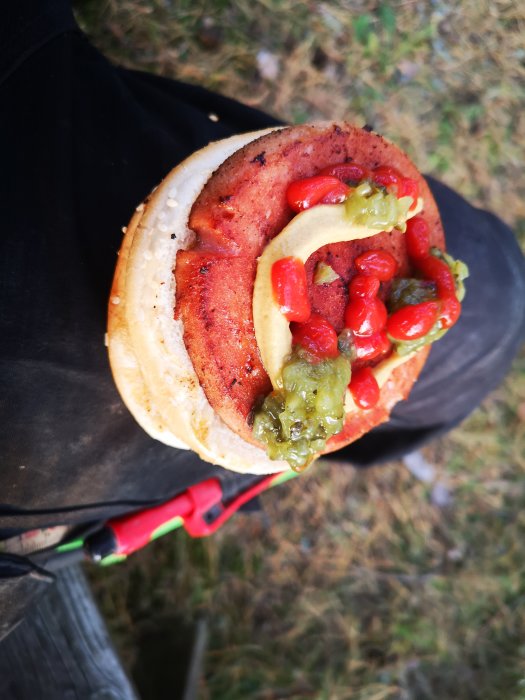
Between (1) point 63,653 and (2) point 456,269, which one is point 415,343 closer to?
(2) point 456,269

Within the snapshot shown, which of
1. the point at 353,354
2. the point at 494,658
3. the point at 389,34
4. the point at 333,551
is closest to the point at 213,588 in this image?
the point at 333,551

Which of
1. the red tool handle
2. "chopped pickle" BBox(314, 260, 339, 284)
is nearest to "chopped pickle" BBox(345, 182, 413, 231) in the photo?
"chopped pickle" BBox(314, 260, 339, 284)

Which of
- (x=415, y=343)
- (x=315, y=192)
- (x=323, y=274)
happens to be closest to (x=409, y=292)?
(x=415, y=343)

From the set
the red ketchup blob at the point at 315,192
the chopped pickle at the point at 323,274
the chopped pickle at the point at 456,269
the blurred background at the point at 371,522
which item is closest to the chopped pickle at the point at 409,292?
the chopped pickle at the point at 456,269

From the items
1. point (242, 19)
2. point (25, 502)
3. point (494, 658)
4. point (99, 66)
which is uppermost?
point (99, 66)

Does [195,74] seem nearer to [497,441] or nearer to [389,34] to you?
[389,34]

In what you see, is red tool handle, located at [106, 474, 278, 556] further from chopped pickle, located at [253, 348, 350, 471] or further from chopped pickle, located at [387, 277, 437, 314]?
chopped pickle, located at [387, 277, 437, 314]

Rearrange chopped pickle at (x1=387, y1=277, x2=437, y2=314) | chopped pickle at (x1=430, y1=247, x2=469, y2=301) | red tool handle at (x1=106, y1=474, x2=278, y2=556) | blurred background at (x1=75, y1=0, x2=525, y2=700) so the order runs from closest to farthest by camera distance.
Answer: chopped pickle at (x1=387, y1=277, x2=437, y2=314) → chopped pickle at (x1=430, y1=247, x2=469, y2=301) → red tool handle at (x1=106, y1=474, x2=278, y2=556) → blurred background at (x1=75, y1=0, x2=525, y2=700)

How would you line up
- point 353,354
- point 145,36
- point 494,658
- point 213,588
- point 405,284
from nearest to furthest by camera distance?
point 353,354 < point 405,284 < point 145,36 < point 213,588 < point 494,658
